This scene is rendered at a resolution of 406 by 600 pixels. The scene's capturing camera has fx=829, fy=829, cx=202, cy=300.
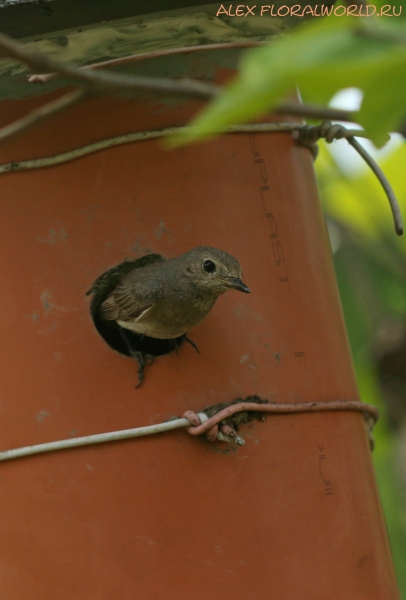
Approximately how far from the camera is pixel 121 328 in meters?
4.59

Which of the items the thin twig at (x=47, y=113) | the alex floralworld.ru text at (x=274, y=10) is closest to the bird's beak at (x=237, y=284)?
the alex floralworld.ru text at (x=274, y=10)

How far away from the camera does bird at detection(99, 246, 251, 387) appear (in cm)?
379

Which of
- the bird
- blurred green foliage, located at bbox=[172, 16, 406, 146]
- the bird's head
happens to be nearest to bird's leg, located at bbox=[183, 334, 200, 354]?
the bird

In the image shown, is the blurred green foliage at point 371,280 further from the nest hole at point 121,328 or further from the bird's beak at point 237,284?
the bird's beak at point 237,284

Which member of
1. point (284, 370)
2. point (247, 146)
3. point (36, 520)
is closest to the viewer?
point (36, 520)

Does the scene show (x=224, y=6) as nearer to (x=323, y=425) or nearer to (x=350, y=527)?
(x=323, y=425)

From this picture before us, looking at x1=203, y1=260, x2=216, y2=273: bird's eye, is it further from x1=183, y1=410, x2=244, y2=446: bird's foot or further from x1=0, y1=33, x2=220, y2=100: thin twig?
x1=0, y1=33, x2=220, y2=100: thin twig

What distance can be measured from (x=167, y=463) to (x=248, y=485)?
36 cm

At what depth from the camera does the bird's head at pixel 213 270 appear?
3.75 meters

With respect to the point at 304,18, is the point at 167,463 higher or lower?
lower

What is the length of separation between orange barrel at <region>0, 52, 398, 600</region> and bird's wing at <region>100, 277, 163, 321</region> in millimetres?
Answer: 329

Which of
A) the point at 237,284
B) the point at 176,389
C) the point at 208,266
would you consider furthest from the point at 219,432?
the point at 208,266

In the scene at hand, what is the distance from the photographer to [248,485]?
11.6 feet

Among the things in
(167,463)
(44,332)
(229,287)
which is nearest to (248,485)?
(167,463)
